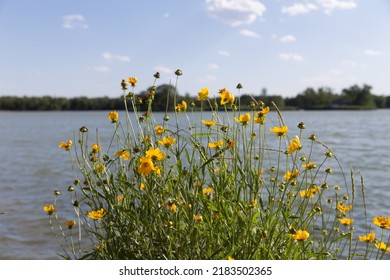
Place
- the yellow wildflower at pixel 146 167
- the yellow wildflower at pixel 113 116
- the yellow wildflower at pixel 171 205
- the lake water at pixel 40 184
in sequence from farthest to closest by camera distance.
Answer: the lake water at pixel 40 184 → the yellow wildflower at pixel 113 116 → the yellow wildflower at pixel 171 205 → the yellow wildflower at pixel 146 167

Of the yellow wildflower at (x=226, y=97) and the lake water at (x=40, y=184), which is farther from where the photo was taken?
the lake water at (x=40, y=184)

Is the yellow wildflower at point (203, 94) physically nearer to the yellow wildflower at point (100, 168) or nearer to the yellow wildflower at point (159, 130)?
the yellow wildflower at point (159, 130)

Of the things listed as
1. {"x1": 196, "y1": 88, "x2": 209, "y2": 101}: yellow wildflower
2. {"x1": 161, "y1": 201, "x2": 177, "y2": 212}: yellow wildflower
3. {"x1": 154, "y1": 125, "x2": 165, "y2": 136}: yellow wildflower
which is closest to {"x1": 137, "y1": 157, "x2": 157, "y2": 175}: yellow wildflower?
{"x1": 161, "y1": 201, "x2": 177, "y2": 212}: yellow wildflower

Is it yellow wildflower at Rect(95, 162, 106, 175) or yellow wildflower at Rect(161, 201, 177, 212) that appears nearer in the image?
yellow wildflower at Rect(161, 201, 177, 212)

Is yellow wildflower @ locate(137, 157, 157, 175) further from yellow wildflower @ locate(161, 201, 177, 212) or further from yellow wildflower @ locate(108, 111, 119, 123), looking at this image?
yellow wildflower @ locate(108, 111, 119, 123)

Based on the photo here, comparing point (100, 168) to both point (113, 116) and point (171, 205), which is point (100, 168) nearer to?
point (113, 116)

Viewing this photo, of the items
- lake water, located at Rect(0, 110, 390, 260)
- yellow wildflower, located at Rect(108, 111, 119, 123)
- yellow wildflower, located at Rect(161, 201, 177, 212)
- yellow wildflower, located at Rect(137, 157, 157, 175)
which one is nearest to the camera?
yellow wildflower, located at Rect(137, 157, 157, 175)

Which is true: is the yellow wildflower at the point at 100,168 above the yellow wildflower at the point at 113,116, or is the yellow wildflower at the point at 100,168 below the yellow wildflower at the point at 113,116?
below

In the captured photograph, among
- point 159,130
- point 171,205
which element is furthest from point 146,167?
point 159,130

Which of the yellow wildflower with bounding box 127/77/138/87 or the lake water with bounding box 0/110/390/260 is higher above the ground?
the yellow wildflower with bounding box 127/77/138/87

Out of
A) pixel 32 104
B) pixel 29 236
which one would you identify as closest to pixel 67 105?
pixel 32 104

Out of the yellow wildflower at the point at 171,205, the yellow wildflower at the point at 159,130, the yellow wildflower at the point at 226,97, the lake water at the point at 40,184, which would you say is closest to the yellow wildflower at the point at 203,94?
the yellow wildflower at the point at 226,97
